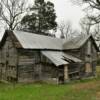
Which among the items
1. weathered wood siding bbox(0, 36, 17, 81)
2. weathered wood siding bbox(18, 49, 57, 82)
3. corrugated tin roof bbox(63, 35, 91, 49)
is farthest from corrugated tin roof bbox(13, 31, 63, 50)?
weathered wood siding bbox(0, 36, 17, 81)

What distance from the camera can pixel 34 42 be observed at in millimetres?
25516

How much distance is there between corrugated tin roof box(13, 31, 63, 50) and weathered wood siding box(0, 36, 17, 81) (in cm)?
142

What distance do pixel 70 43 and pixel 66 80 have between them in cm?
861

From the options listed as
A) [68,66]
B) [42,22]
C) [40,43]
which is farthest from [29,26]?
[68,66]

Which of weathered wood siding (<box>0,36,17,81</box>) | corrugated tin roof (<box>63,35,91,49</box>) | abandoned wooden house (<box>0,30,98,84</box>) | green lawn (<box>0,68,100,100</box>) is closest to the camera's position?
green lawn (<box>0,68,100,100</box>)

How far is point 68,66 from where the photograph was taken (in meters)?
25.0

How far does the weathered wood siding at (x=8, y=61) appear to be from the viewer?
2375 cm

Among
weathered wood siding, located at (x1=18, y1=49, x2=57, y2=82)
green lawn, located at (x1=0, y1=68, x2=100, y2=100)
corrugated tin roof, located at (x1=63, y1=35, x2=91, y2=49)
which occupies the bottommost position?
green lawn, located at (x1=0, y1=68, x2=100, y2=100)

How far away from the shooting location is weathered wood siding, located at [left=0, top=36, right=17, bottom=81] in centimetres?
2375

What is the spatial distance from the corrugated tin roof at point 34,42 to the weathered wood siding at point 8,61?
1.42 m

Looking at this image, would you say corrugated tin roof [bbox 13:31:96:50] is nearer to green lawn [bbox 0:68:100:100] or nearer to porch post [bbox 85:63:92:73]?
porch post [bbox 85:63:92:73]

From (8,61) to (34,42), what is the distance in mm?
4139

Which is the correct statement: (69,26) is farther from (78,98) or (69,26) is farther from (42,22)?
(78,98)

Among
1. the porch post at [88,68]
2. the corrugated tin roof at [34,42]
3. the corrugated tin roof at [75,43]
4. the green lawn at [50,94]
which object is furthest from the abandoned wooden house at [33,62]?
the green lawn at [50,94]
